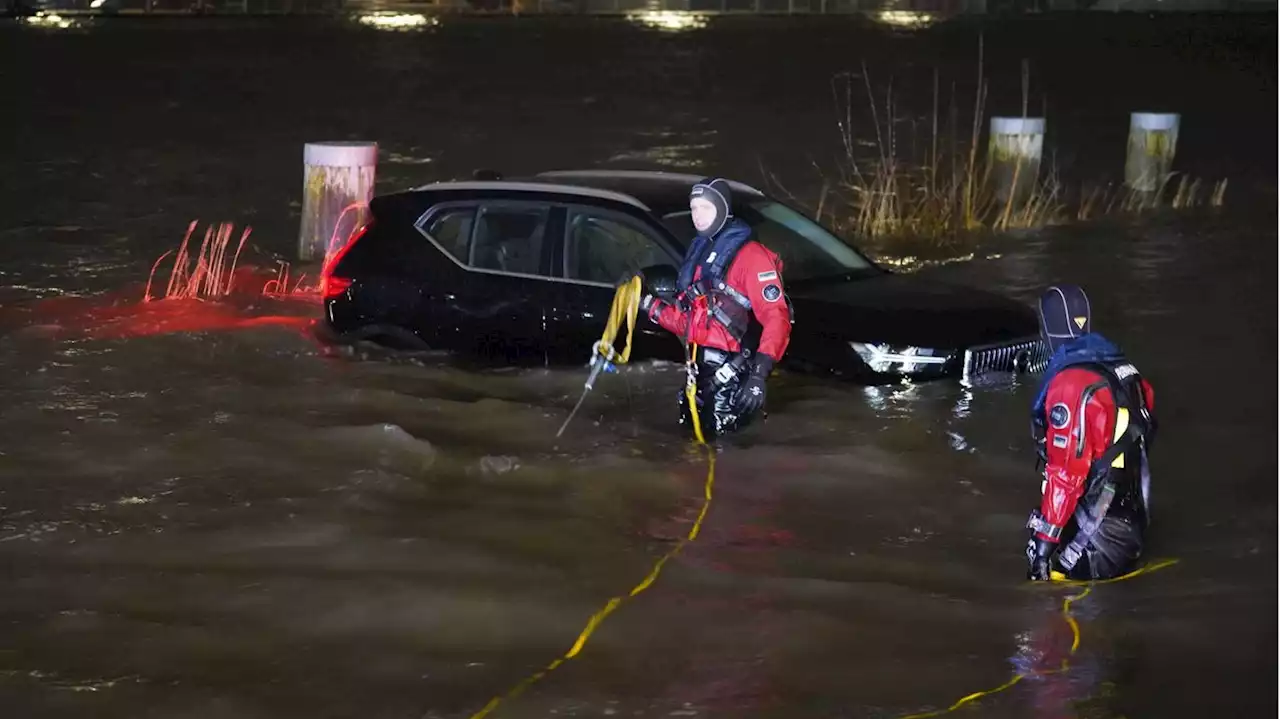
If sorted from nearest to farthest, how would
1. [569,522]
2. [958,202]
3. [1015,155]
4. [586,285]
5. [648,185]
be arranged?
[569,522], [586,285], [648,185], [958,202], [1015,155]

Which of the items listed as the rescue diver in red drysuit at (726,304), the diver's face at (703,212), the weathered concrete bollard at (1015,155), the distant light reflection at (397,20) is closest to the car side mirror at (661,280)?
the rescue diver in red drysuit at (726,304)

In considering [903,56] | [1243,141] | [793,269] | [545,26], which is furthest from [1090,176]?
[545,26]

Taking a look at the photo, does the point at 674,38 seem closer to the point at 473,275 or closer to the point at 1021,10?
the point at 1021,10

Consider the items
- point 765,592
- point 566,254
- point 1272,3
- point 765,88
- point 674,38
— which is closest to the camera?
point 765,592

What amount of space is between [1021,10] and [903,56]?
44075 mm

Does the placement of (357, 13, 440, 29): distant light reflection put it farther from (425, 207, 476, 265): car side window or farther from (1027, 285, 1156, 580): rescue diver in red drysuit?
(1027, 285, 1156, 580): rescue diver in red drysuit

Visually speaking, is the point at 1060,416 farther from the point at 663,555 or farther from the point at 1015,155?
the point at 1015,155

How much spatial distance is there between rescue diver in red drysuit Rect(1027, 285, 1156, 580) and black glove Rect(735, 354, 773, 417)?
2.01m

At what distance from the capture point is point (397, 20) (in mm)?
78812

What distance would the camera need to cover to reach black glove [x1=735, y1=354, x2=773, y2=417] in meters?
9.06

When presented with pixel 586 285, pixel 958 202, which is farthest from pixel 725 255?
pixel 958 202

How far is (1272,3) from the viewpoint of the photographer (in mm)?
93875

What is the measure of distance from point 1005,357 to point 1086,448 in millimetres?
3834

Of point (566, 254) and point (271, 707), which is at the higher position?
point (566, 254)
